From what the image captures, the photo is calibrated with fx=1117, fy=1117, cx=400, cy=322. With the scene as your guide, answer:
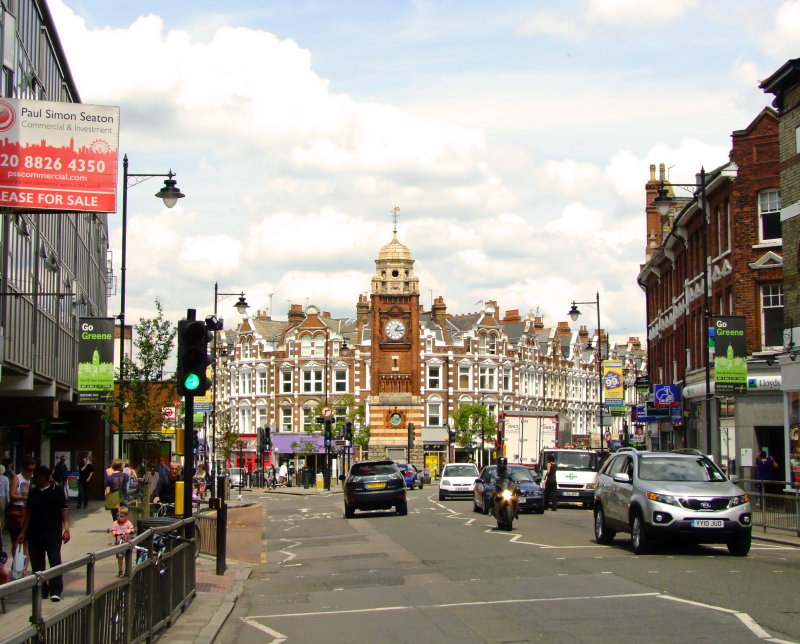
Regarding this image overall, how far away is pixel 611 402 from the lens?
52.4m

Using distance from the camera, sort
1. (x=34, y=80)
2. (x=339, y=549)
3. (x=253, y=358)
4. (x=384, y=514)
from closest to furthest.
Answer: (x=339, y=549)
(x=34, y=80)
(x=384, y=514)
(x=253, y=358)

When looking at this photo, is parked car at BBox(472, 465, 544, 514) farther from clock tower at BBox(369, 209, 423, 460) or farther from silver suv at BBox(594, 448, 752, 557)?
clock tower at BBox(369, 209, 423, 460)

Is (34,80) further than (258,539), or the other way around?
(34,80)

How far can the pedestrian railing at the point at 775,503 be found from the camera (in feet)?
74.2

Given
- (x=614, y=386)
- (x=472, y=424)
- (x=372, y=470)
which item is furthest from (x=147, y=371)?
(x=472, y=424)

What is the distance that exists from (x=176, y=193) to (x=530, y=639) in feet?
59.5

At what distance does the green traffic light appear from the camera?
15719mm

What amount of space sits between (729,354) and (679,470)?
1300 centimetres

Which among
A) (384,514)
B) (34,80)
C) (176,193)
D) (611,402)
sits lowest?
(384,514)

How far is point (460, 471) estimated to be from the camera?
1793 inches

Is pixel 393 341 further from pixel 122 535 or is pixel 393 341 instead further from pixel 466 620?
pixel 466 620

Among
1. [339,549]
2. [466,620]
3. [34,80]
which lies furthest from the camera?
[34,80]

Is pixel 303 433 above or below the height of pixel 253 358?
below

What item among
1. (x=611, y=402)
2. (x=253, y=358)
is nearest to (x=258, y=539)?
(x=611, y=402)
